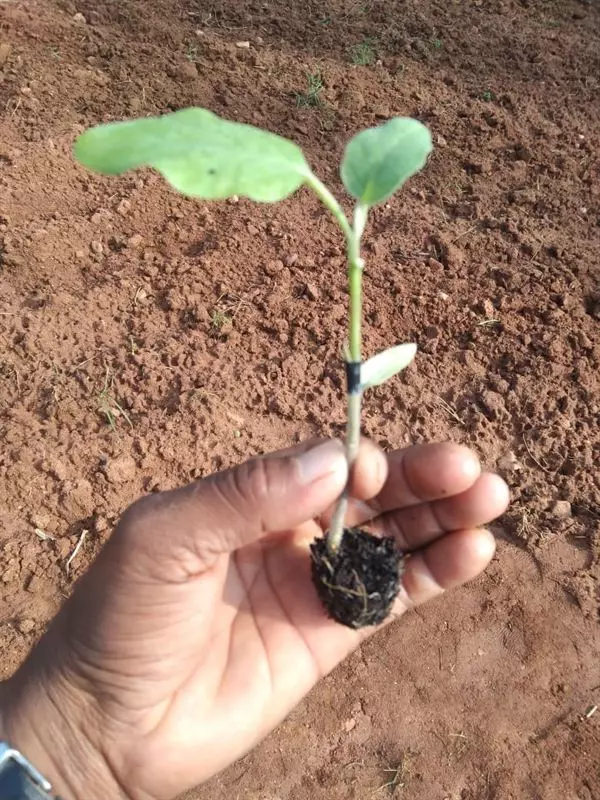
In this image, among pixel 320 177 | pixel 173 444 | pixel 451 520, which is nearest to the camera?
pixel 451 520

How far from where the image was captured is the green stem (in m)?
1.08

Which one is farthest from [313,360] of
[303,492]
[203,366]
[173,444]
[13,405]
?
[303,492]

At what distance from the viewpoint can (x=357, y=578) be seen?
134 centimetres

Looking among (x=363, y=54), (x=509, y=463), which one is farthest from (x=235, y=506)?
(x=363, y=54)

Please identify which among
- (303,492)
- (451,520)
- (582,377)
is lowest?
(582,377)

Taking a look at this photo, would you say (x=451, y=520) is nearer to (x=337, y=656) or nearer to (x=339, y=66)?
(x=337, y=656)

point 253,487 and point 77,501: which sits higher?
point 253,487

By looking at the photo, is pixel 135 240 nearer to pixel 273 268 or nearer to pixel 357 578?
pixel 273 268

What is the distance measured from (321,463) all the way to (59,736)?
74cm

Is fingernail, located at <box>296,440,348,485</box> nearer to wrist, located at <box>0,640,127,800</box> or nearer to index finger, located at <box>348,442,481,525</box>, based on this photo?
index finger, located at <box>348,442,481,525</box>

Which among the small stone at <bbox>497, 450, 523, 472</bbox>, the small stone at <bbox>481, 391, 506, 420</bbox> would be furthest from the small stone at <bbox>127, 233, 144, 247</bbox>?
the small stone at <bbox>497, 450, 523, 472</bbox>

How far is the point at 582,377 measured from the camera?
242cm

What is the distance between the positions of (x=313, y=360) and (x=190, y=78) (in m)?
2.13

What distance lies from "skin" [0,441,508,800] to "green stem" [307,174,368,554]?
54mm
